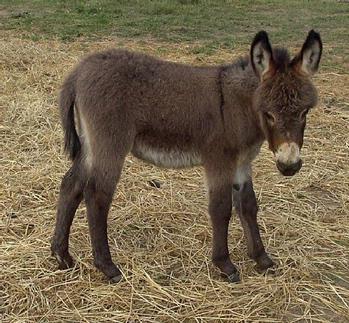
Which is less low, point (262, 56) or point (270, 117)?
point (262, 56)

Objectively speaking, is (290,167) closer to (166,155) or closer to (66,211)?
(166,155)

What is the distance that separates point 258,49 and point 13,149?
3062 millimetres

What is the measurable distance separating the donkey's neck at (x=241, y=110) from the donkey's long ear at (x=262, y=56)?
161mm

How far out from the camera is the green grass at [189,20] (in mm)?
10664

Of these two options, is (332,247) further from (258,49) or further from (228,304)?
(258,49)

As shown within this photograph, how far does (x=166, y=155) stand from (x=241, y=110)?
→ 20.9 inches

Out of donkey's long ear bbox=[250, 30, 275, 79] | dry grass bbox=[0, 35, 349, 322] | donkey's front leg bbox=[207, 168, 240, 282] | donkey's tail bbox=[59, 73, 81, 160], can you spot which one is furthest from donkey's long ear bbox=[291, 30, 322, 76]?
donkey's tail bbox=[59, 73, 81, 160]

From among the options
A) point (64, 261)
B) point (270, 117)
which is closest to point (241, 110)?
point (270, 117)

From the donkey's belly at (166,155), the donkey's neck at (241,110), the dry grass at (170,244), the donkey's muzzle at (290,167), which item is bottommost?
the dry grass at (170,244)

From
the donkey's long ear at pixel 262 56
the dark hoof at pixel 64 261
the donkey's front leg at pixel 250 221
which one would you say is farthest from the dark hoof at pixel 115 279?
the donkey's long ear at pixel 262 56

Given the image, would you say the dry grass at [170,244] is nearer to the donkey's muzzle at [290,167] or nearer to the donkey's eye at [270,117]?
the donkey's muzzle at [290,167]

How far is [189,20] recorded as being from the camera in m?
12.6

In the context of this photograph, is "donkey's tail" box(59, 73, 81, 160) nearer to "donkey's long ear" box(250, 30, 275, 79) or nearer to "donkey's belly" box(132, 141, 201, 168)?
"donkey's belly" box(132, 141, 201, 168)

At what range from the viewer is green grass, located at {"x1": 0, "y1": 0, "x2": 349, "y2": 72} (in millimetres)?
10664
